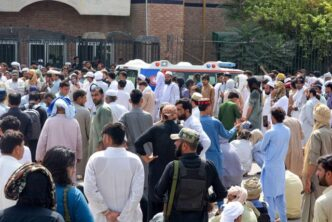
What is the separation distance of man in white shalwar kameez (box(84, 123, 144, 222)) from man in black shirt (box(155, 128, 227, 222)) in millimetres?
314

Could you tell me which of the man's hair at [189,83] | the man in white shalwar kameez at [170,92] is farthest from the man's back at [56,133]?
the man's hair at [189,83]

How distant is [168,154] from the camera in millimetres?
8945

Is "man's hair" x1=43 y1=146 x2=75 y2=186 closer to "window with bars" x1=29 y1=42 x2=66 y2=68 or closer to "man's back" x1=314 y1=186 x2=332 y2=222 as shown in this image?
"man's back" x1=314 y1=186 x2=332 y2=222

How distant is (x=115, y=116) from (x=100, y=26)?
1975 centimetres

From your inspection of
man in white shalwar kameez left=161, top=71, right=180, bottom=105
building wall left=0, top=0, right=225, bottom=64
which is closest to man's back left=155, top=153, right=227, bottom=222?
man in white shalwar kameez left=161, top=71, right=180, bottom=105

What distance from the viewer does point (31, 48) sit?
94.6 feet

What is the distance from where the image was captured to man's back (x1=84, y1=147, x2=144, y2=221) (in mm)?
7262

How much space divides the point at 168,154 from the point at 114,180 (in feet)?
5.70

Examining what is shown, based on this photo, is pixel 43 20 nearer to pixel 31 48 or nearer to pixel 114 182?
pixel 31 48

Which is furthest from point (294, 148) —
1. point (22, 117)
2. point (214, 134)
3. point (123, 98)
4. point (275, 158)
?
point (123, 98)

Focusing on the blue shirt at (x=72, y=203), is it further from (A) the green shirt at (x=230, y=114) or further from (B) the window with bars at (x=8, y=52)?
(B) the window with bars at (x=8, y=52)

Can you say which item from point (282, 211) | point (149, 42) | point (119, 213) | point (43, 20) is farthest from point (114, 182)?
point (43, 20)

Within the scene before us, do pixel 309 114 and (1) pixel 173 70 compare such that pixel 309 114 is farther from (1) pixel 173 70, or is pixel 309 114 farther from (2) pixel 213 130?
(1) pixel 173 70

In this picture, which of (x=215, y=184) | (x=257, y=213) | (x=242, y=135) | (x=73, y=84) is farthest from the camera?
(x=73, y=84)
